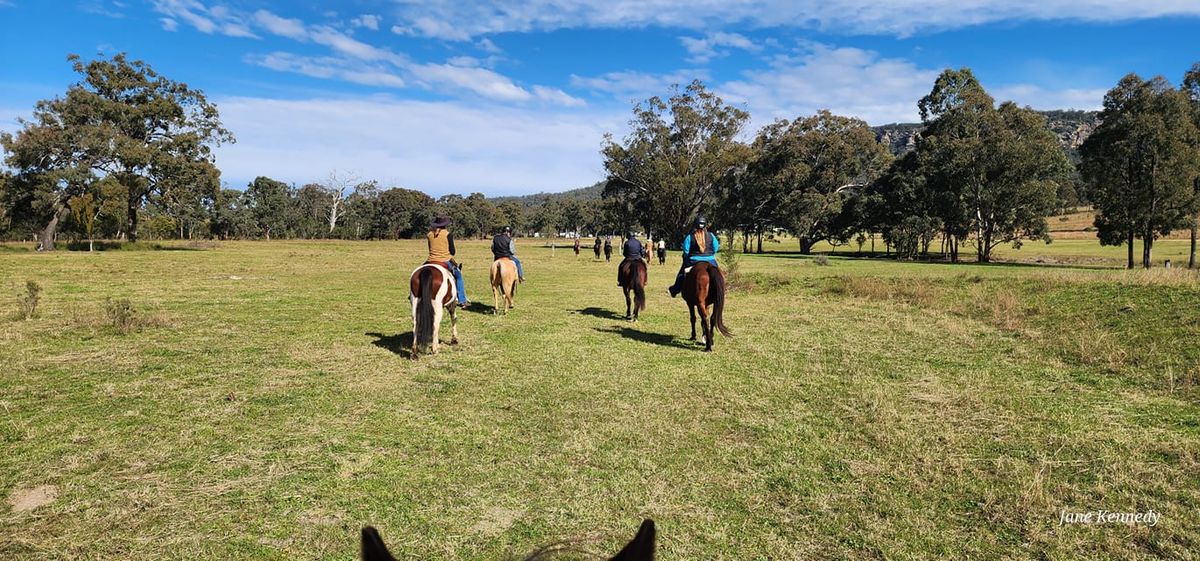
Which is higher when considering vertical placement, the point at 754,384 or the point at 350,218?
the point at 350,218

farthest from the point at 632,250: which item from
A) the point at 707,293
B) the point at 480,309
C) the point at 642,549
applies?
the point at 642,549

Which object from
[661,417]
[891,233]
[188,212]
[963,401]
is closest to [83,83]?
[188,212]

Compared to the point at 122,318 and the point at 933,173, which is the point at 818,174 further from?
the point at 122,318

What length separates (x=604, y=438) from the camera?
5.77 meters

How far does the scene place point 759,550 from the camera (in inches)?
146

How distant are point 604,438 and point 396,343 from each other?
249 inches

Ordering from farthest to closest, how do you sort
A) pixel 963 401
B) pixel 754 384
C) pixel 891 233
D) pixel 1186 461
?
pixel 891 233, pixel 754 384, pixel 963 401, pixel 1186 461

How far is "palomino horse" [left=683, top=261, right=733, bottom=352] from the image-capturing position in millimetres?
10094

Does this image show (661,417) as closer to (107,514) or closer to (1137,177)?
(107,514)

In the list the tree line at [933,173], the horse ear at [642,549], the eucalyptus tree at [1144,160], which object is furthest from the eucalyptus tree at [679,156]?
the horse ear at [642,549]

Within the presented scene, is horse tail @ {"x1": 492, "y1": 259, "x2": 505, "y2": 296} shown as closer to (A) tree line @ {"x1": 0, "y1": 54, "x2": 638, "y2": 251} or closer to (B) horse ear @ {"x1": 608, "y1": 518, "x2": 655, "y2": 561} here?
(B) horse ear @ {"x1": 608, "y1": 518, "x2": 655, "y2": 561}

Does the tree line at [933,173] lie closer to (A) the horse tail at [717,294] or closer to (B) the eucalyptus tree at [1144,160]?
(B) the eucalyptus tree at [1144,160]

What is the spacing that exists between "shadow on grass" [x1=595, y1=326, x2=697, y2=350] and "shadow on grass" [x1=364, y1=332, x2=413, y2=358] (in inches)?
160

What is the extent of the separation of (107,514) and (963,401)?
888cm
